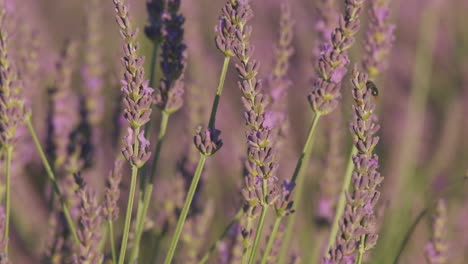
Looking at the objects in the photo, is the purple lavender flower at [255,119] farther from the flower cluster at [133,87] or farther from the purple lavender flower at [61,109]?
the purple lavender flower at [61,109]

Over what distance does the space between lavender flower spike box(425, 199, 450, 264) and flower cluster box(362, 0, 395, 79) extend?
30 cm

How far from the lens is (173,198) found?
1.75 meters

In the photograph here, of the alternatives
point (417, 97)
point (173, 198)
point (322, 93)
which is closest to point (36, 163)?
point (173, 198)

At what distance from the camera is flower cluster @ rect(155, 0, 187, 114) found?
47.3 inches

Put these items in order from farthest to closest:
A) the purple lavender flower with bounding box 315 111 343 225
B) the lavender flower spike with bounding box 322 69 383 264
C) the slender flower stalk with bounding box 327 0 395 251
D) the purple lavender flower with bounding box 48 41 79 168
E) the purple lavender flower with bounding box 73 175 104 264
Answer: the purple lavender flower with bounding box 315 111 343 225 < the purple lavender flower with bounding box 48 41 79 168 < the slender flower stalk with bounding box 327 0 395 251 < the purple lavender flower with bounding box 73 175 104 264 < the lavender flower spike with bounding box 322 69 383 264

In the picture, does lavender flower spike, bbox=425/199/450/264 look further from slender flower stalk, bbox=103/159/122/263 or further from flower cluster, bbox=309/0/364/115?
slender flower stalk, bbox=103/159/122/263

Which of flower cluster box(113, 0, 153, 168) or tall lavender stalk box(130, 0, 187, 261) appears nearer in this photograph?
flower cluster box(113, 0, 153, 168)

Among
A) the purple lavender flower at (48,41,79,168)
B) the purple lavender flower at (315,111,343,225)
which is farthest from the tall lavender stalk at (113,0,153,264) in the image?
the purple lavender flower at (315,111,343,225)

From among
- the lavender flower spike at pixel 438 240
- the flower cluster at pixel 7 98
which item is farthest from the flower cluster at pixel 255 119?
the lavender flower spike at pixel 438 240

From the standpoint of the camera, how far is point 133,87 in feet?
3.24

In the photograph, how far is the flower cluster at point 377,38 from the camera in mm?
1362

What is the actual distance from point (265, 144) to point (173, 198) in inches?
31.1

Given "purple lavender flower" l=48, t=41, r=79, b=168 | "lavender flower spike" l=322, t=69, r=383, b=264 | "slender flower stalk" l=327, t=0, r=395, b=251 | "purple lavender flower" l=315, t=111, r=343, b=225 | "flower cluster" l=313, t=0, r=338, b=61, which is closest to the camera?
"lavender flower spike" l=322, t=69, r=383, b=264

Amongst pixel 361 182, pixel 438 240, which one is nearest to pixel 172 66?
pixel 361 182
